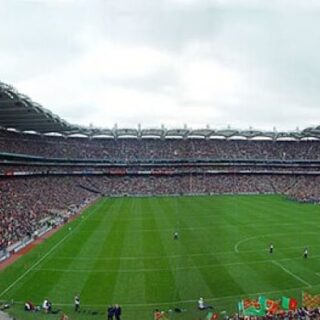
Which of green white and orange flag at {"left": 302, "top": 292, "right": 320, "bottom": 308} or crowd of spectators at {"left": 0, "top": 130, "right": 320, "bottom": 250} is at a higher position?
crowd of spectators at {"left": 0, "top": 130, "right": 320, "bottom": 250}

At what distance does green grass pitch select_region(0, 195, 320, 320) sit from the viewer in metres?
20.5

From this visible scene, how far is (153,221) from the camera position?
137 feet

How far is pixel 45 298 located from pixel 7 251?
32.4 feet

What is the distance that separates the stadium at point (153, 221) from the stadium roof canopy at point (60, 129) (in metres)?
0.22

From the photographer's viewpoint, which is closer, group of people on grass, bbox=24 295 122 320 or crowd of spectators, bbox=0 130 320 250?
group of people on grass, bbox=24 295 122 320

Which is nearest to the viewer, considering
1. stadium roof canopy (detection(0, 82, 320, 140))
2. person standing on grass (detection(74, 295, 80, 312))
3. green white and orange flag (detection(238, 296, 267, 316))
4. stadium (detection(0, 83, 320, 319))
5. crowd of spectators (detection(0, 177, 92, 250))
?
green white and orange flag (detection(238, 296, 267, 316))

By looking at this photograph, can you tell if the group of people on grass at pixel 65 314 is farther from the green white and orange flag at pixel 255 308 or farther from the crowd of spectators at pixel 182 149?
the crowd of spectators at pixel 182 149

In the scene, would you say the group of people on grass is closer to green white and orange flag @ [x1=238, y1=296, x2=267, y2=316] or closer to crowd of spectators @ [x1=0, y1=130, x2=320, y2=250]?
green white and orange flag @ [x1=238, y1=296, x2=267, y2=316]

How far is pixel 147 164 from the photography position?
79562 millimetres

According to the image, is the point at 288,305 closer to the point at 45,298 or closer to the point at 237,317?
the point at 237,317

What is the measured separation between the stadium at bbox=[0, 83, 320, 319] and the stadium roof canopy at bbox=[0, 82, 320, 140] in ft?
0.73

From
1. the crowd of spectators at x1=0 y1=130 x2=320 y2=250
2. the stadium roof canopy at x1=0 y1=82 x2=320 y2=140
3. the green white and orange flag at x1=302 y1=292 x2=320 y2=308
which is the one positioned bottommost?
the green white and orange flag at x1=302 y1=292 x2=320 y2=308

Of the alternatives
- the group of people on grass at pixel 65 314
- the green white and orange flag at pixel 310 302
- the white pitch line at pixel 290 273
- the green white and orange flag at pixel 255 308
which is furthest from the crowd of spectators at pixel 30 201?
the green white and orange flag at pixel 310 302

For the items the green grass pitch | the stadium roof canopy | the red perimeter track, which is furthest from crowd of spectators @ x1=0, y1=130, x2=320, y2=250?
the green grass pitch
